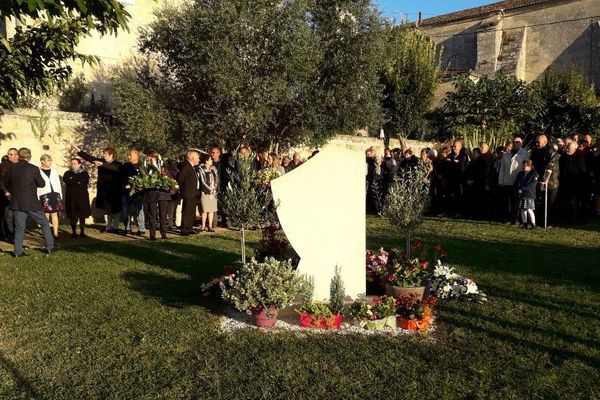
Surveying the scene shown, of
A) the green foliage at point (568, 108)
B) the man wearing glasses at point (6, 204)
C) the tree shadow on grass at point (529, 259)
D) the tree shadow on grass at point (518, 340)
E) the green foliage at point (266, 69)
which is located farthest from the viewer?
the green foliage at point (568, 108)

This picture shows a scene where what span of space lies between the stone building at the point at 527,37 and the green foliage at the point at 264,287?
31457mm

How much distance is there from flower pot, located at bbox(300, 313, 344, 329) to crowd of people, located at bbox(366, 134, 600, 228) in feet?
18.2

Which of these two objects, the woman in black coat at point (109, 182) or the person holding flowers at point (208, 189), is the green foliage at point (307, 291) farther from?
the woman in black coat at point (109, 182)

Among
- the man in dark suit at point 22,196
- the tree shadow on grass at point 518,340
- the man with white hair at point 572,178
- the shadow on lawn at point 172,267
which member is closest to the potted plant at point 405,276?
the tree shadow on grass at point 518,340

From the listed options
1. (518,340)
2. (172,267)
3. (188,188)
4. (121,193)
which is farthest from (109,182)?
(518,340)

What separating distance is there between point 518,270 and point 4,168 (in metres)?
9.56

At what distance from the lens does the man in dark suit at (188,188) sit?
38.7 ft

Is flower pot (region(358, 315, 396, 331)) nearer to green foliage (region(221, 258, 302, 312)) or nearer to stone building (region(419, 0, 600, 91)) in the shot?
green foliage (region(221, 258, 302, 312))

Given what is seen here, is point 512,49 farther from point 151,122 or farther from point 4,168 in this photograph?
point 4,168

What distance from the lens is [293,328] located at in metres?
5.75

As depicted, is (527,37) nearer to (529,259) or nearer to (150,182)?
(529,259)

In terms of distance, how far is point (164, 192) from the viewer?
37.9 ft

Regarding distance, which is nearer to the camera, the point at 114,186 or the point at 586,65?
the point at 114,186

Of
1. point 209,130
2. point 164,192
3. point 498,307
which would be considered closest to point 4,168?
point 164,192
